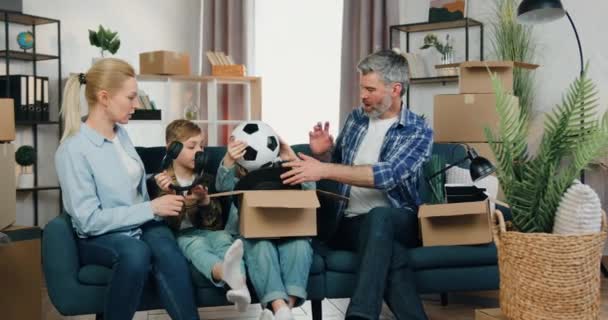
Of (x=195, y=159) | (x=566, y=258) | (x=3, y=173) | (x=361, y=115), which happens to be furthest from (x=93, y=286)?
(x=566, y=258)

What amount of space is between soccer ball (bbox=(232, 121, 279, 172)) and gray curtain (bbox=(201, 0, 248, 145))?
3064 millimetres

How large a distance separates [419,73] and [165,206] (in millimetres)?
2857

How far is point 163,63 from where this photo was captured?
15.8 feet

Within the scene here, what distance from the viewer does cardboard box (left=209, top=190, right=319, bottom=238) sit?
2205 mm

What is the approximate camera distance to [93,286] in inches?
85.8

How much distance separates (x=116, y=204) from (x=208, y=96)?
3239 millimetres

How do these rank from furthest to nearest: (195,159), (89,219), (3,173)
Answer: (3,173), (195,159), (89,219)

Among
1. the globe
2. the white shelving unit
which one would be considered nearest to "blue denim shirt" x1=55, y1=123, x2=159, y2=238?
the globe

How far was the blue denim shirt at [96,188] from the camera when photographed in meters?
2.17

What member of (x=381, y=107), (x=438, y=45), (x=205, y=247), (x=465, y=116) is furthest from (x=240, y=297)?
(x=438, y=45)

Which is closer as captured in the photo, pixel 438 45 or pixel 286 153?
pixel 286 153

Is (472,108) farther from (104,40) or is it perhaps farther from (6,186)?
(104,40)

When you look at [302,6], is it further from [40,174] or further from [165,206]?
[165,206]

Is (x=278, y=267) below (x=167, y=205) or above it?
below
